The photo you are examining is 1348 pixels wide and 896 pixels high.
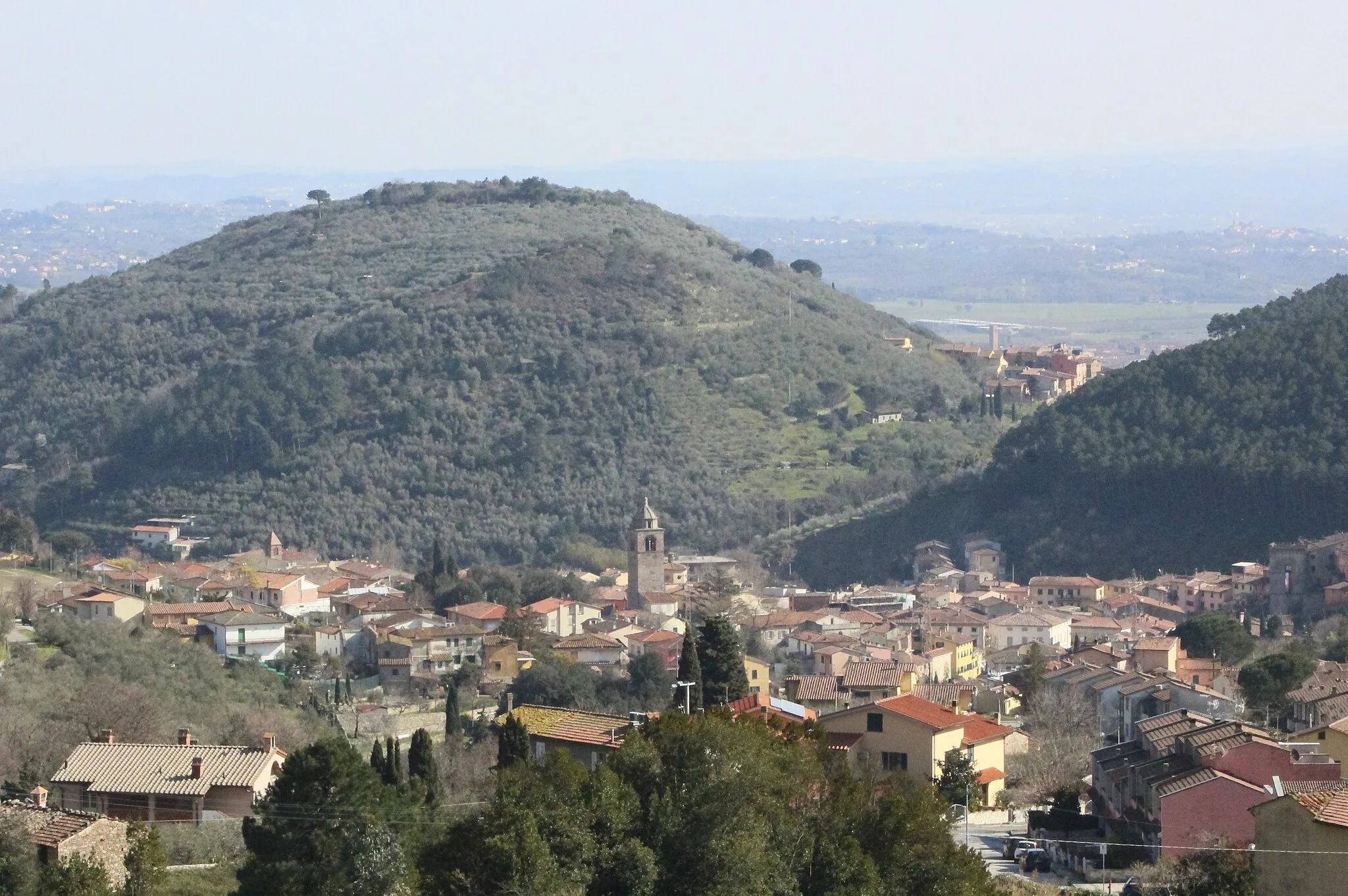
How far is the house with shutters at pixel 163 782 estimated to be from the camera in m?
21.8

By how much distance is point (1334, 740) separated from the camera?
22891 mm

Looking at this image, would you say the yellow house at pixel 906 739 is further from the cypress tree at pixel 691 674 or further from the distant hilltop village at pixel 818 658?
the cypress tree at pixel 691 674

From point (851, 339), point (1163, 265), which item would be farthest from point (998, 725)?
point (1163, 265)

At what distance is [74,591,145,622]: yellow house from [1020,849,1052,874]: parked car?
62.5 feet

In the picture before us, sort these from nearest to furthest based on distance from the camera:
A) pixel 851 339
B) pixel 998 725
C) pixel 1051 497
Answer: pixel 998 725 → pixel 1051 497 → pixel 851 339

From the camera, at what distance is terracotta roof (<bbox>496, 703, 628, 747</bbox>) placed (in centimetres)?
2303

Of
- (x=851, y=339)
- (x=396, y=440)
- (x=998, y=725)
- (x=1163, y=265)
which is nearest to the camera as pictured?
(x=998, y=725)

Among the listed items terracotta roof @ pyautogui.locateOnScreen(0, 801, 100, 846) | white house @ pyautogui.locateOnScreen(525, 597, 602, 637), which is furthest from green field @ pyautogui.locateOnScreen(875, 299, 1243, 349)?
terracotta roof @ pyautogui.locateOnScreen(0, 801, 100, 846)

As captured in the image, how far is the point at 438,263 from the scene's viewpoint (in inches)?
3561

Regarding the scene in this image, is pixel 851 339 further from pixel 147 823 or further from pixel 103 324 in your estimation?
pixel 147 823

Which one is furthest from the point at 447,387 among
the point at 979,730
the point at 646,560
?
the point at 979,730

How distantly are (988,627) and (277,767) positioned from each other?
27.2m

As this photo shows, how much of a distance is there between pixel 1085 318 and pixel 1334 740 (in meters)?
144

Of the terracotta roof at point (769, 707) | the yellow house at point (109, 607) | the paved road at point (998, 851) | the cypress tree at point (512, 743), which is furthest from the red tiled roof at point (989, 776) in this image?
the yellow house at point (109, 607)
